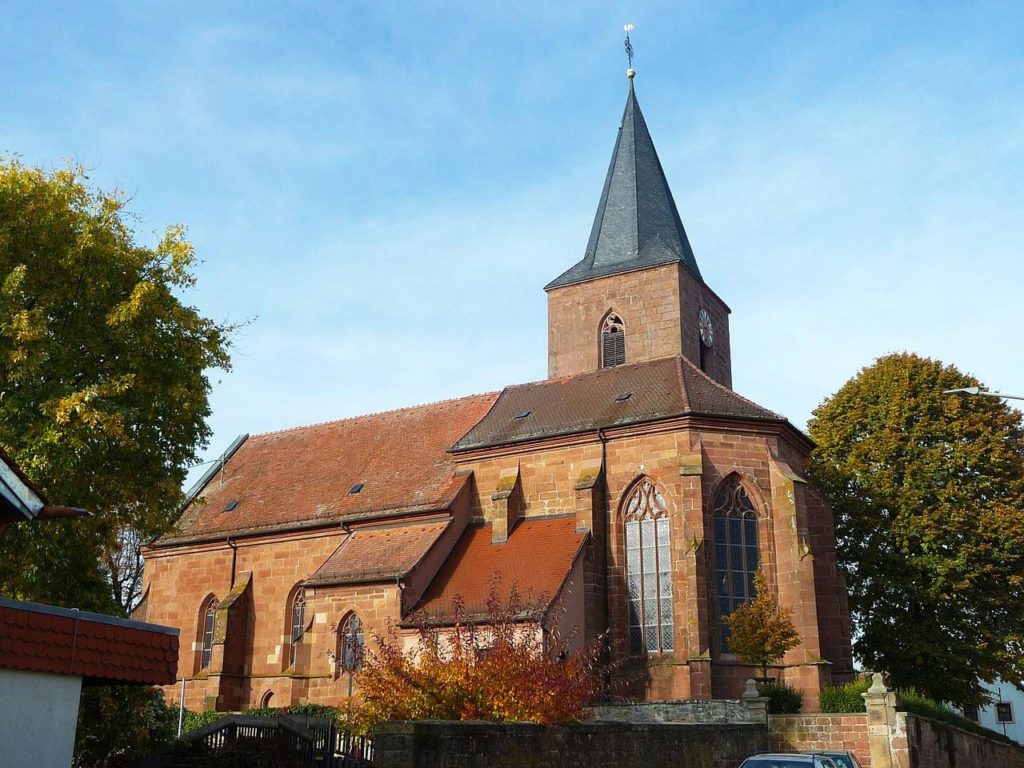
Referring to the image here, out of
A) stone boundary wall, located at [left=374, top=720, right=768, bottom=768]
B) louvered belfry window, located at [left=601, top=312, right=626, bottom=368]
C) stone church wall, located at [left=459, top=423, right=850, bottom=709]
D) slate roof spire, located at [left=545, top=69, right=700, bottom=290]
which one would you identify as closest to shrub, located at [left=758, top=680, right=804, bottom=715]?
stone church wall, located at [left=459, top=423, right=850, bottom=709]

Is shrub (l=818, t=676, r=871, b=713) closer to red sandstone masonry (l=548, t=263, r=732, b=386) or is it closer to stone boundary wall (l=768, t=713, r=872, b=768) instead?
stone boundary wall (l=768, t=713, r=872, b=768)

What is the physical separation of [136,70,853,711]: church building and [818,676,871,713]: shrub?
1.19 m

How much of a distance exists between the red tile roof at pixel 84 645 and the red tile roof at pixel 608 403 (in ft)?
50.1

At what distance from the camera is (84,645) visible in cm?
1058

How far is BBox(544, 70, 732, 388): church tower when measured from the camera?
31.0m

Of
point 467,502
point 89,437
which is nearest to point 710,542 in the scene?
point 467,502

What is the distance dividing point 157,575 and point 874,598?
2197 centimetres

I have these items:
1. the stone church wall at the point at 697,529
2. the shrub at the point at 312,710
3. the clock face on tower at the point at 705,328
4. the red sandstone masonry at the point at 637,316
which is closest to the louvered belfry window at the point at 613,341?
the red sandstone masonry at the point at 637,316

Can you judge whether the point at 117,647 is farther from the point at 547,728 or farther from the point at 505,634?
the point at 505,634

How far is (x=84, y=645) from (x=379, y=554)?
15544mm

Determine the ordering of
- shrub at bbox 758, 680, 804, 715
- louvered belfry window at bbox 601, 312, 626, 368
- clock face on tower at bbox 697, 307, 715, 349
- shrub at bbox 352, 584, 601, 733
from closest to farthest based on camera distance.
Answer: shrub at bbox 352, 584, 601, 733 < shrub at bbox 758, 680, 804, 715 < louvered belfry window at bbox 601, 312, 626, 368 < clock face on tower at bbox 697, 307, 715, 349

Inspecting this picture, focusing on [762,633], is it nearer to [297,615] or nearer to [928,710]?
[928,710]

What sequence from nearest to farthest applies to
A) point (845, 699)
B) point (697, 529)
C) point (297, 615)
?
1. point (845, 699)
2. point (697, 529)
3. point (297, 615)

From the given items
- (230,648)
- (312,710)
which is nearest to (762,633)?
(312,710)
